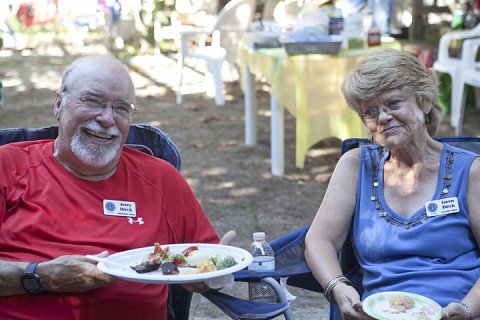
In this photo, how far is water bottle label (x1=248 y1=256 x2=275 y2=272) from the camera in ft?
9.12

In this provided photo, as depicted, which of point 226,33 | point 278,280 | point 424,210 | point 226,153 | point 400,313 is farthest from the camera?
point 226,33

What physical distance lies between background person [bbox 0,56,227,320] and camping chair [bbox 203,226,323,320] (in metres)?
0.12

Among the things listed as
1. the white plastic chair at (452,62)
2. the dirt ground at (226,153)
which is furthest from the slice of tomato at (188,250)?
the white plastic chair at (452,62)

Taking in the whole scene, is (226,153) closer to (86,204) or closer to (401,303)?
(86,204)

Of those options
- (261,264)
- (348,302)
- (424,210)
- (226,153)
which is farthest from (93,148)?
(226,153)

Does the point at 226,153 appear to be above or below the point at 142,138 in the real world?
below

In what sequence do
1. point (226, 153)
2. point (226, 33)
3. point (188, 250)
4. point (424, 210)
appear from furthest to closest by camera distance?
1. point (226, 33)
2. point (226, 153)
3. point (424, 210)
4. point (188, 250)

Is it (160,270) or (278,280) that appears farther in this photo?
(278,280)

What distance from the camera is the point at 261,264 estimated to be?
2.79 m

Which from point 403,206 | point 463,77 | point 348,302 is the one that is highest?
point 403,206

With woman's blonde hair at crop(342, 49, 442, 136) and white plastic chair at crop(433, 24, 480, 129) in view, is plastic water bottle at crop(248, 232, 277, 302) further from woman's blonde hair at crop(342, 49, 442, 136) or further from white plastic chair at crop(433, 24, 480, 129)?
white plastic chair at crop(433, 24, 480, 129)

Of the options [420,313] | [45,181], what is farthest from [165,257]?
[420,313]

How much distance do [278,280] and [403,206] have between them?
51 centimetres

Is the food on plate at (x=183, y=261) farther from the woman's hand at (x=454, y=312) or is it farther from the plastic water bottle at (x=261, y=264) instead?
the woman's hand at (x=454, y=312)
